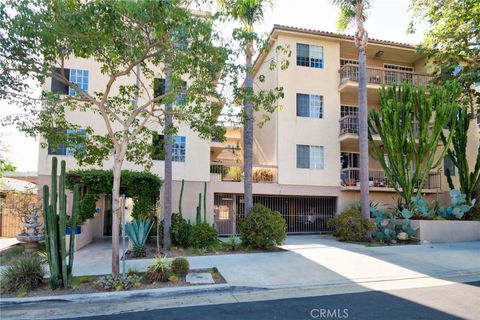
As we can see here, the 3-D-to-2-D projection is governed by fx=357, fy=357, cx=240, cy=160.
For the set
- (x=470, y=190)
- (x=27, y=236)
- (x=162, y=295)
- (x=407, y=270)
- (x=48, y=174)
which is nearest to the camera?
(x=162, y=295)

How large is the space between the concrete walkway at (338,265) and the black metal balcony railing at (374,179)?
20.1ft

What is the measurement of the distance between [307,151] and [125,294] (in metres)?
13.9

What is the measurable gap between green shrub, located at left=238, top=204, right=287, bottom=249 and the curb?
467 cm

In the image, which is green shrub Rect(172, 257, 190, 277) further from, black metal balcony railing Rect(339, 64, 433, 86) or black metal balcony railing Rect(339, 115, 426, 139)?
black metal balcony railing Rect(339, 64, 433, 86)

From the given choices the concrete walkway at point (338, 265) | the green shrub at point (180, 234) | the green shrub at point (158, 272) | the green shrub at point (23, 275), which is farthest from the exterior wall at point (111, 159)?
the green shrub at point (158, 272)

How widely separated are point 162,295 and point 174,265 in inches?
48.6

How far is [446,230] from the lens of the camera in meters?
15.1

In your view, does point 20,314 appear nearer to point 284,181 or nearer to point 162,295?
point 162,295

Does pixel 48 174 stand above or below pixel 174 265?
above

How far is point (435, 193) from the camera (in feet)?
66.9

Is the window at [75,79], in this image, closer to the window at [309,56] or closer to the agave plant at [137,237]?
the agave plant at [137,237]

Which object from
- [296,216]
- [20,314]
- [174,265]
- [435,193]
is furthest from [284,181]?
[20,314]

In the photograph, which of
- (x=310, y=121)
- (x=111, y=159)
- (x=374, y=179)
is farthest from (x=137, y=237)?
(x=374, y=179)

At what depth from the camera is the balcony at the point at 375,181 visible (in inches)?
762
